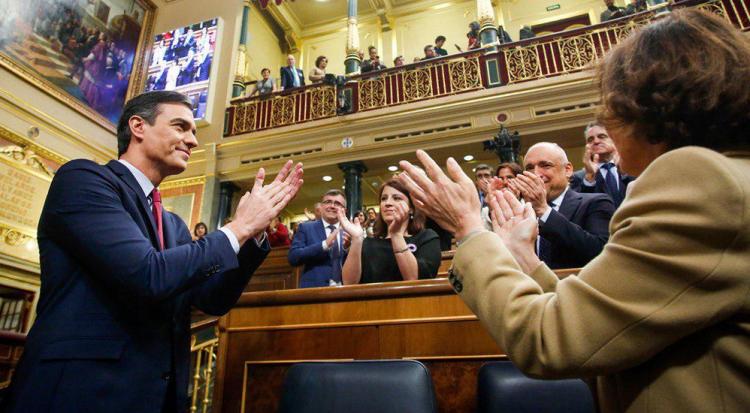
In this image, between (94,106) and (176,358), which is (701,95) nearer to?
(176,358)

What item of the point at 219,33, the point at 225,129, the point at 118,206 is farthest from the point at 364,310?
the point at 219,33

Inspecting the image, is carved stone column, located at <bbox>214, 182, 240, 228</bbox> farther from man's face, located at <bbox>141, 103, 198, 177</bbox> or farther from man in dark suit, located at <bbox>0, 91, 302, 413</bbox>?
man in dark suit, located at <bbox>0, 91, 302, 413</bbox>

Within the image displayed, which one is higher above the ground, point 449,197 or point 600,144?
point 600,144

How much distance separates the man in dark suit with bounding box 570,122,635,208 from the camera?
8.01 ft

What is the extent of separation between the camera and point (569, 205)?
196 cm

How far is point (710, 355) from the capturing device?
0.61 m

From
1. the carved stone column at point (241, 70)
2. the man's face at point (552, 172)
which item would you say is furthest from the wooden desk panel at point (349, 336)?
the carved stone column at point (241, 70)

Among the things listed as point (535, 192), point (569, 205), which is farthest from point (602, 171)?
point (535, 192)

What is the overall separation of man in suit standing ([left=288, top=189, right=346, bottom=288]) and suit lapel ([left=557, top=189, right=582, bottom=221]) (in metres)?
1.23

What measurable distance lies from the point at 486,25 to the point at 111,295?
7482mm

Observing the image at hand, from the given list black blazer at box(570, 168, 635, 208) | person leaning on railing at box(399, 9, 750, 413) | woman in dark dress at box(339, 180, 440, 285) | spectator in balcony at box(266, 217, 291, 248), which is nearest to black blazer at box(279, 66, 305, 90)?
spectator in balcony at box(266, 217, 291, 248)

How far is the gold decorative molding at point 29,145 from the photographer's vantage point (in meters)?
6.09

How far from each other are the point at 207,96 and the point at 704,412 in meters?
9.08

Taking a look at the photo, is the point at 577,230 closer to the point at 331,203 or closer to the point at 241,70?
the point at 331,203
